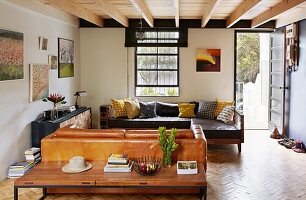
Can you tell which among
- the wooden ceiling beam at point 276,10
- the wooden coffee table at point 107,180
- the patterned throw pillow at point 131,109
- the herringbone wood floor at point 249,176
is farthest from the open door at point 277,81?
the wooden coffee table at point 107,180

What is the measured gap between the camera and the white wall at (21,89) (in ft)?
17.2

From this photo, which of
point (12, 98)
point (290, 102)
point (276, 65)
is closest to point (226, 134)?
point (290, 102)

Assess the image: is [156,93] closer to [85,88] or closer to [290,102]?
[85,88]

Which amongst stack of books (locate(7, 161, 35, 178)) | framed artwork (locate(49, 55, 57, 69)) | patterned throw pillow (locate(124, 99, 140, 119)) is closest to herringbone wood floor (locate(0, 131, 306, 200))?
stack of books (locate(7, 161, 35, 178))

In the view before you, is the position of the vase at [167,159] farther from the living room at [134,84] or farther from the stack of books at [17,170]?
the stack of books at [17,170]

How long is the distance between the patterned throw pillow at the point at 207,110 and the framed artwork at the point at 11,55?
13.0 feet

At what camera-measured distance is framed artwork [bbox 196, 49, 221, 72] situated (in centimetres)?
880

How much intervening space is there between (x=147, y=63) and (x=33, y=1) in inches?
141

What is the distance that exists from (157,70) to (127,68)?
2.47 feet

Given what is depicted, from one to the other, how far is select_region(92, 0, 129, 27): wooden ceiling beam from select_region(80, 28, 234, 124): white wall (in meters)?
0.79

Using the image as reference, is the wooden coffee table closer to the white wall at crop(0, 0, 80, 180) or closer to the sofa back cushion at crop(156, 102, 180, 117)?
the white wall at crop(0, 0, 80, 180)

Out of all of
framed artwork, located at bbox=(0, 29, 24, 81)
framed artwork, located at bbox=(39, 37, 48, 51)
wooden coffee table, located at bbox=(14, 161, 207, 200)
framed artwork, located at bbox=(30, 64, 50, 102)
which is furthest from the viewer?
framed artwork, located at bbox=(39, 37, 48, 51)

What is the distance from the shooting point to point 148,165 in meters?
4.07

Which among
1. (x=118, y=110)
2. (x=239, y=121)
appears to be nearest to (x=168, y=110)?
(x=118, y=110)
